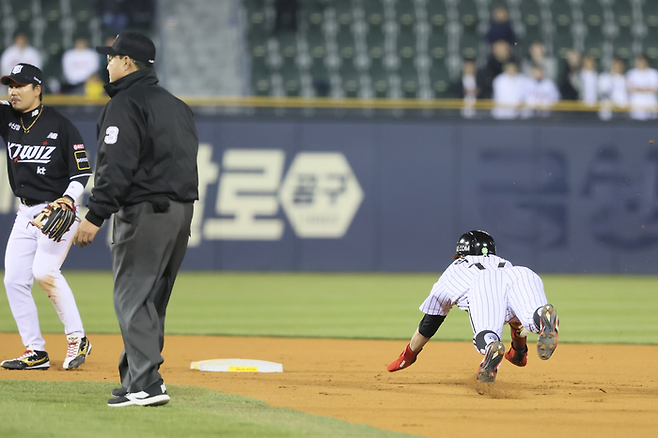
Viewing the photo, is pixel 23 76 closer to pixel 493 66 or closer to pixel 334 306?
pixel 334 306

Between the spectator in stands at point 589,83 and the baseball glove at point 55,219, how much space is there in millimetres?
11962

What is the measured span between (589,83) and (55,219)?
12356mm

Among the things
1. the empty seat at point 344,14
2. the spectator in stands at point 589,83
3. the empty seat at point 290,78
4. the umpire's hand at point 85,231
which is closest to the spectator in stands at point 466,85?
the spectator in stands at point 589,83

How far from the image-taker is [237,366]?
5.91 metres

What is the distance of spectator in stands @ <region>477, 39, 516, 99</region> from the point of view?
50.0ft

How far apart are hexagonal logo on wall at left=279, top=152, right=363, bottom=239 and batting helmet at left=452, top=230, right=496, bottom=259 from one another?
9.00 meters

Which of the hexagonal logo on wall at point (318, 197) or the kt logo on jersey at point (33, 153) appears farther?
the hexagonal logo on wall at point (318, 197)

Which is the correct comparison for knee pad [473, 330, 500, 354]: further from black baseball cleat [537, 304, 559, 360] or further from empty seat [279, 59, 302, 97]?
empty seat [279, 59, 302, 97]

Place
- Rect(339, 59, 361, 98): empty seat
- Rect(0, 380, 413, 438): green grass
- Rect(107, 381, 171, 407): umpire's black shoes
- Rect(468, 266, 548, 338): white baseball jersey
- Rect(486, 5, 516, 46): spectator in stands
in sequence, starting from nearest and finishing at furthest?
1. Rect(0, 380, 413, 438): green grass
2. Rect(107, 381, 171, 407): umpire's black shoes
3. Rect(468, 266, 548, 338): white baseball jersey
4. Rect(486, 5, 516, 46): spectator in stands
5. Rect(339, 59, 361, 98): empty seat

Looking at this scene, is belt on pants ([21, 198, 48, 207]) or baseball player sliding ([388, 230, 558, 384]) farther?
belt on pants ([21, 198, 48, 207])

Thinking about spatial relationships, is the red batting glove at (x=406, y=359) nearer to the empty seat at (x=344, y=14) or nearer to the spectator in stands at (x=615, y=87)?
the spectator in stands at (x=615, y=87)

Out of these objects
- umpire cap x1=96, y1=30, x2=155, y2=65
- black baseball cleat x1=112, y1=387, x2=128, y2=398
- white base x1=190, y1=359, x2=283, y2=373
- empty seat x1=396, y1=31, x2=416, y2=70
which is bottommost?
white base x1=190, y1=359, x2=283, y2=373

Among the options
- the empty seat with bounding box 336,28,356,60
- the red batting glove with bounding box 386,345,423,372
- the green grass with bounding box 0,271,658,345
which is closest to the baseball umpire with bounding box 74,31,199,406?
the red batting glove with bounding box 386,345,423,372

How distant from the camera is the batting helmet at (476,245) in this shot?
5473mm
